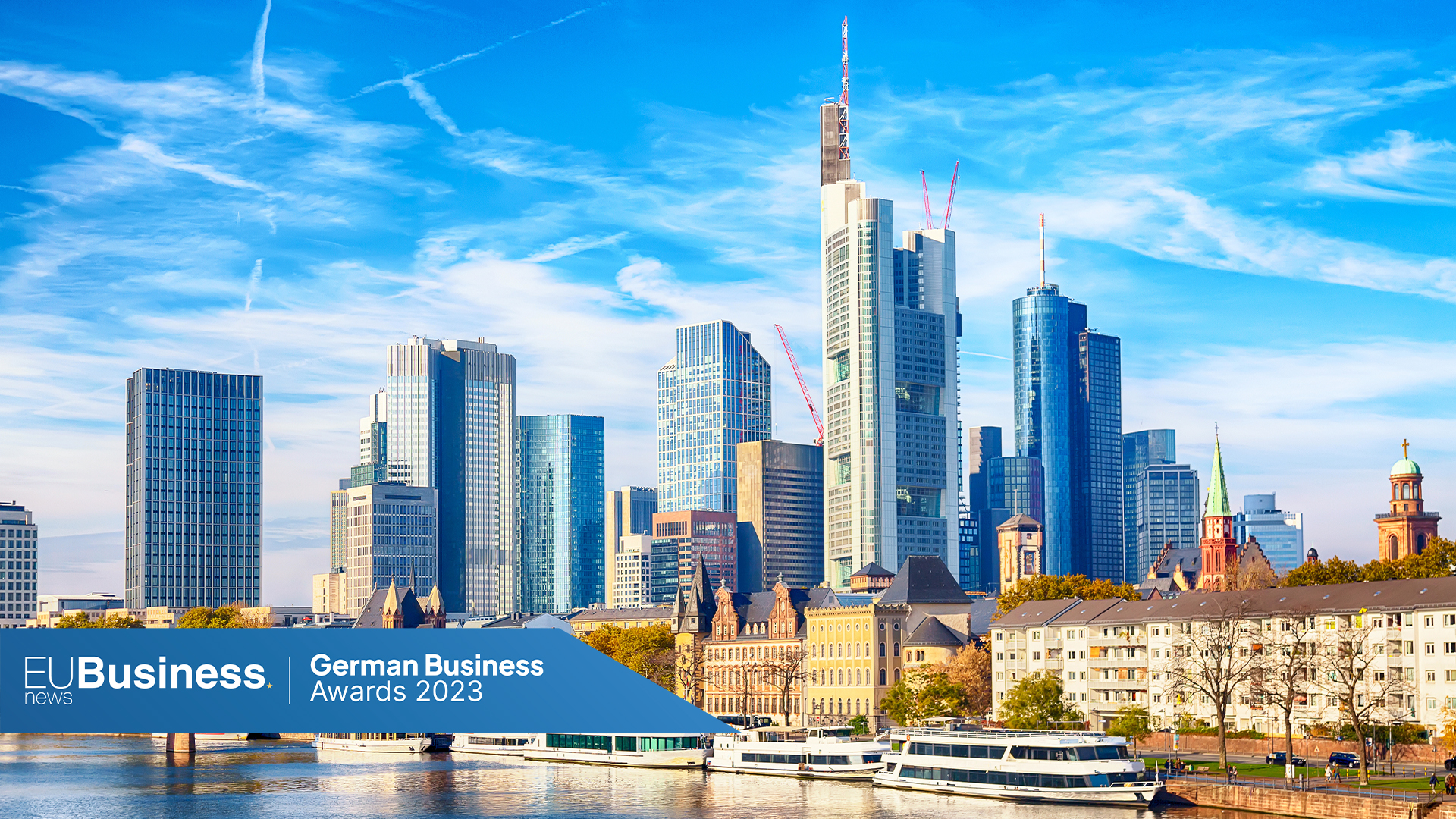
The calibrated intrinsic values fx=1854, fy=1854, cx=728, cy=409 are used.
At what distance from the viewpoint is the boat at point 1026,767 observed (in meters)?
144

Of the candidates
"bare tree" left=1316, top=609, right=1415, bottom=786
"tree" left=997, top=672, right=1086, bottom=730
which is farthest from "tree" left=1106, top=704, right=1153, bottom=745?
"bare tree" left=1316, top=609, right=1415, bottom=786

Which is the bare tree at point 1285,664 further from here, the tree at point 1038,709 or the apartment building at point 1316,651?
the tree at point 1038,709

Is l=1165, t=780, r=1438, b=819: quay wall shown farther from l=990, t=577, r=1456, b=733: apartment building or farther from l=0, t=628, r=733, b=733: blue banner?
l=0, t=628, r=733, b=733: blue banner

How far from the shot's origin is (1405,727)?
155125mm

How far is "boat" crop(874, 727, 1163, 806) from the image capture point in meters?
144

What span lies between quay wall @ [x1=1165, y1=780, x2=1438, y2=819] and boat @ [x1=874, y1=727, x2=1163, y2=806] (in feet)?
11.1

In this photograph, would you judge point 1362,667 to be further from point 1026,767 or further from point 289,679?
point 289,679

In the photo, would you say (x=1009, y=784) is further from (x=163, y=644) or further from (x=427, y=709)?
(x=163, y=644)

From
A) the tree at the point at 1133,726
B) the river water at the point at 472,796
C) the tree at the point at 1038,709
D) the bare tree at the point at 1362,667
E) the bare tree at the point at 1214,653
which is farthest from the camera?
the tree at the point at 1038,709

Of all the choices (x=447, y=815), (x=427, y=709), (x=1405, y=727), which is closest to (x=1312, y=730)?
(x=1405, y=727)

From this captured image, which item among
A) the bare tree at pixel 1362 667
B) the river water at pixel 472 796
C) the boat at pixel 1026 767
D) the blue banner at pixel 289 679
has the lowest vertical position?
the river water at pixel 472 796

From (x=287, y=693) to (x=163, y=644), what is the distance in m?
6.51

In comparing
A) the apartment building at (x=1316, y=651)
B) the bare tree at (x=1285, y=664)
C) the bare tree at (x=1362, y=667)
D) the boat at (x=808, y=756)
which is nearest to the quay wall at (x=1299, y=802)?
the apartment building at (x=1316, y=651)

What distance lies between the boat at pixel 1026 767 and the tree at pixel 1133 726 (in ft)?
57.4
